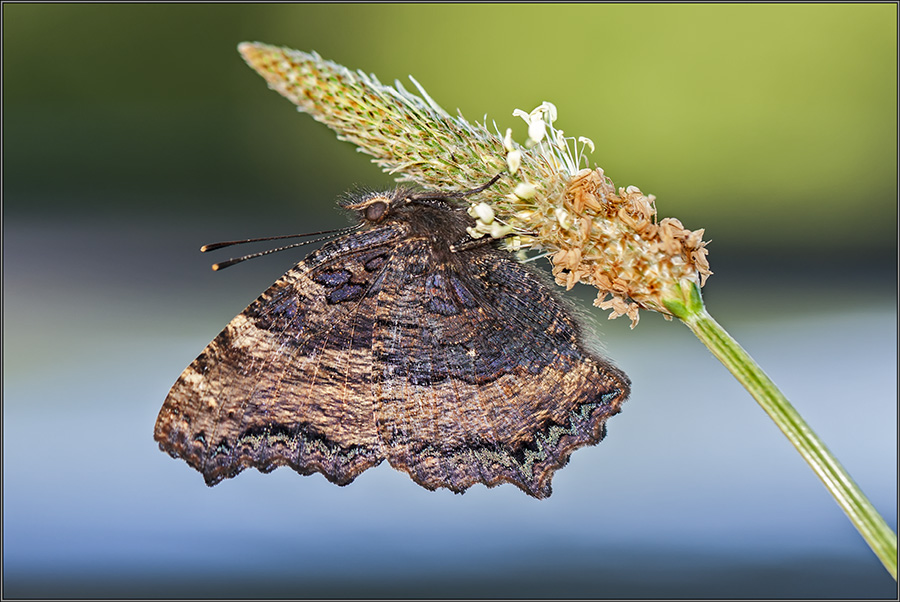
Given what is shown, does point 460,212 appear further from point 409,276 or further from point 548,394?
point 548,394

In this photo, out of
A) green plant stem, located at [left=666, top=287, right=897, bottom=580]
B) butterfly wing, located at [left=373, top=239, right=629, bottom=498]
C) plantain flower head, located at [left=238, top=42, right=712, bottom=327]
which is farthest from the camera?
butterfly wing, located at [left=373, top=239, right=629, bottom=498]

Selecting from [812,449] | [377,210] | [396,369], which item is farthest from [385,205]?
[812,449]

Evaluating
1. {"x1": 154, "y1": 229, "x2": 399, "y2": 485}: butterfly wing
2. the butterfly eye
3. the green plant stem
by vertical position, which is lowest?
the green plant stem

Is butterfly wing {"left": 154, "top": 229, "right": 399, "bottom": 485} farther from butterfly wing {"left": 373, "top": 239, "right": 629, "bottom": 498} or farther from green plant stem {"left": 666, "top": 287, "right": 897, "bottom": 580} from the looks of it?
green plant stem {"left": 666, "top": 287, "right": 897, "bottom": 580}

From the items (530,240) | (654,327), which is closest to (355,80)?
(530,240)

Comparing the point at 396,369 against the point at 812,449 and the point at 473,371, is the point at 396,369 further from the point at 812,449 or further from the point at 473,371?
the point at 812,449

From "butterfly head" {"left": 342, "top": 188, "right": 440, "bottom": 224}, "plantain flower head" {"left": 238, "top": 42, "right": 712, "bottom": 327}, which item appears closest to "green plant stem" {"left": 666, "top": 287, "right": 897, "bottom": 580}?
"plantain flower head" {"left": 238, "top": 42, "right": 712, "bottom": 327}

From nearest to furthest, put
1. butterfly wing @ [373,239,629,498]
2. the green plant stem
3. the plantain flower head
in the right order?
1. the green plant stem
2. the plantain flower head
3. butterfly wing @ [373,239,629,498]

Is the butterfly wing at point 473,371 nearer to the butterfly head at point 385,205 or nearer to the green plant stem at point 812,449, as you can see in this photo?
the butterfly head at point 385,205
